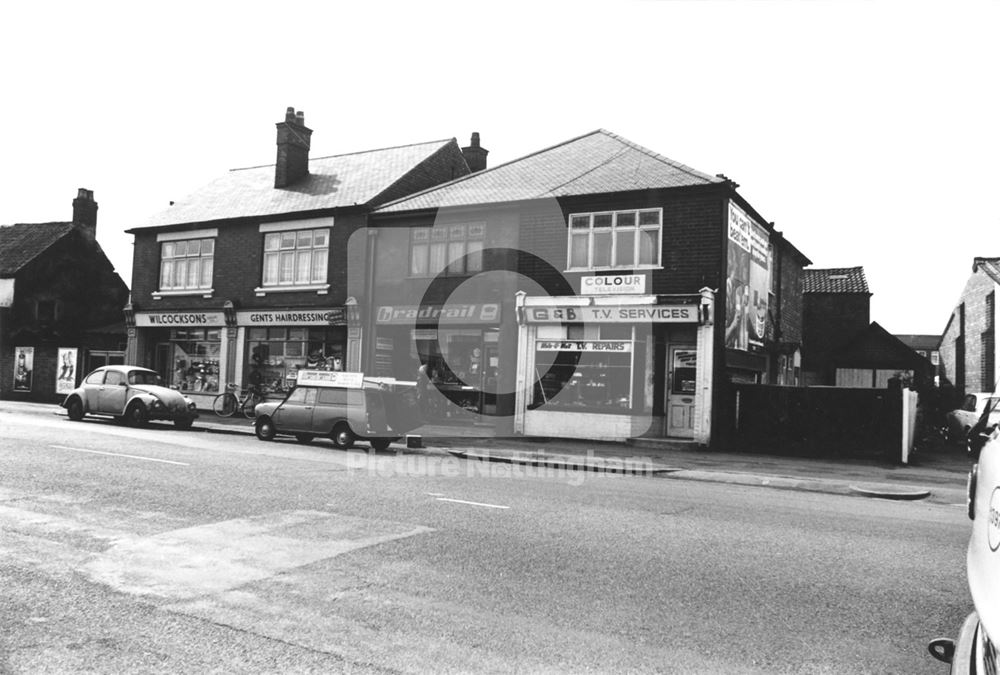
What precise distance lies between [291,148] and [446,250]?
9.16m

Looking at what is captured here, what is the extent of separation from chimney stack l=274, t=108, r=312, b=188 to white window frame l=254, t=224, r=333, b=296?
2839mm

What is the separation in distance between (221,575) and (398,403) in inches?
467

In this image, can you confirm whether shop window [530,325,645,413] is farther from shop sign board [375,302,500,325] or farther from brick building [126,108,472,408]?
brick building [126,108,472,408]

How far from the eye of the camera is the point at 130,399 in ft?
68.7

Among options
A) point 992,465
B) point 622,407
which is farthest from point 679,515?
point 622,407

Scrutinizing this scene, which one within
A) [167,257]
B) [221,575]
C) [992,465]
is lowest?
[221,575]

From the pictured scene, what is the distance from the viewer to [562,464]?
15758mm

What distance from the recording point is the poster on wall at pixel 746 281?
20266 mm

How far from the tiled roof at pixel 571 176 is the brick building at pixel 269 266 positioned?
2.80 metres

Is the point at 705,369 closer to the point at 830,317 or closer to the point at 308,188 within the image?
the point at 308,188

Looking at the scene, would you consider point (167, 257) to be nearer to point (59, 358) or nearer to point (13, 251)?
point (59, 358)

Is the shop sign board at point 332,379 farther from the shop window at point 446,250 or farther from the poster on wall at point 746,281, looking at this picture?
the poster on wall at point 746,281

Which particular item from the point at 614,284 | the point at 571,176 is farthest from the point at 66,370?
the point at 614,284

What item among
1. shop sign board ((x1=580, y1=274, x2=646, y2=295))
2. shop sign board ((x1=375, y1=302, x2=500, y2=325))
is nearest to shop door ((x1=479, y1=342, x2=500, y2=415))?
shop sign board ((x1=375, y1=302, x2=500, y2=325))
